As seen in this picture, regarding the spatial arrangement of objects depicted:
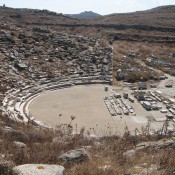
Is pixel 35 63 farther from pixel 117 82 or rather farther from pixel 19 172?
pixel 19 172

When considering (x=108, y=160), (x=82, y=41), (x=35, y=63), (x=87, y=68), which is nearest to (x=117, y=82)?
(x=87, y=68)

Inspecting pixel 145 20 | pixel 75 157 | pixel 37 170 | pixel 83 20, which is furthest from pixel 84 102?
pixel 83 20

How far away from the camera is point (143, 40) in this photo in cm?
6041

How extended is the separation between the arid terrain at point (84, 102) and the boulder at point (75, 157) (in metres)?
0.02

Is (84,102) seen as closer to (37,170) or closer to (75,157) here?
(75,157)

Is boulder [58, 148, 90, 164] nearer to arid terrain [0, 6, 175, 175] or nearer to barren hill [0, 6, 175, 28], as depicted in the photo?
arid terrain [0, 6, 175, 175]

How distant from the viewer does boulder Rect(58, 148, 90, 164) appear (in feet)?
24.1

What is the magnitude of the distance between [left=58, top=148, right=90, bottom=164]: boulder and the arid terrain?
21 millimetres

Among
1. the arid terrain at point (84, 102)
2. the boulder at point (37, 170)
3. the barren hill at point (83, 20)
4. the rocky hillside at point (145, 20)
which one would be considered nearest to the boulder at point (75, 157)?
the arid terrain at point (84, 102)

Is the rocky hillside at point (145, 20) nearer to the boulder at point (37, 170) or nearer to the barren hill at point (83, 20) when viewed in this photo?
the barren hill at point (83, 20)

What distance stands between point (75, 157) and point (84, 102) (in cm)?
2030

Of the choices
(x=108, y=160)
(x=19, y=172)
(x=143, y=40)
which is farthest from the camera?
(x=143, y=40)

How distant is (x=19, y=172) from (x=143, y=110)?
21.5m

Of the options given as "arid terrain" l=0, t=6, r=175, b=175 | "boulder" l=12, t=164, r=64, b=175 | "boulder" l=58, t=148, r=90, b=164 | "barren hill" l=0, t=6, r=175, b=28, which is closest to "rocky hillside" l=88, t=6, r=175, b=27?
"barren hill" l=0, t=6, r=175, b=28
